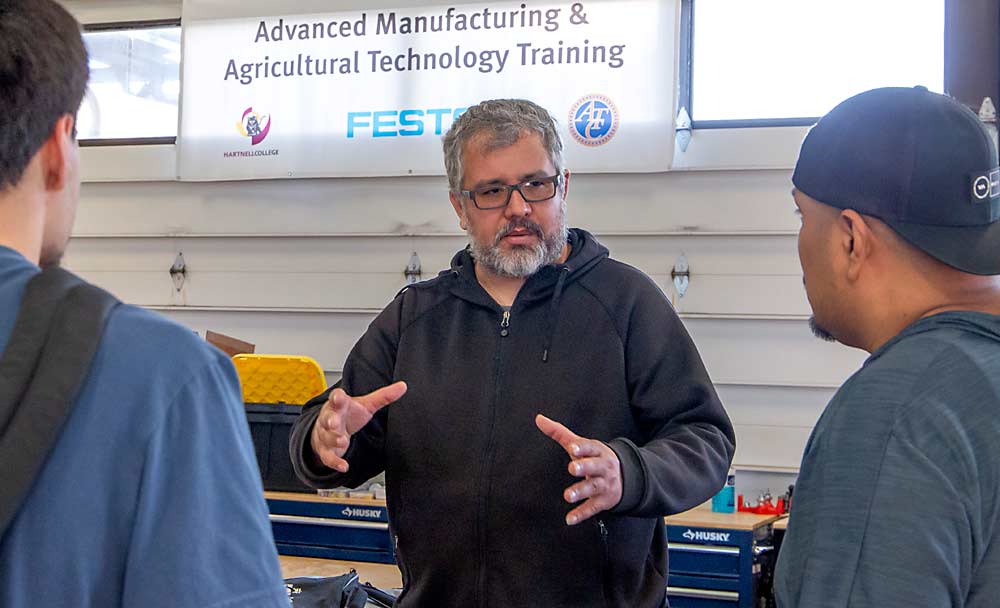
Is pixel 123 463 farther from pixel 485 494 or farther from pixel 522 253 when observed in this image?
pixel 522 253

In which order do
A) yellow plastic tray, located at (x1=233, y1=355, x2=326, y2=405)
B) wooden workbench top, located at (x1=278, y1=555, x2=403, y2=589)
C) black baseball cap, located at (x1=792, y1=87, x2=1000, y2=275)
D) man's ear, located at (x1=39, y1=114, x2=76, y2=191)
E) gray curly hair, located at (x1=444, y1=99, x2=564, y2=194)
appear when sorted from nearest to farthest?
man's ear, located at (x1=39, y1=114, x2=76, y2=191) → black baseball cap, located at (x1=792, y1=87, x2=1000, y2=275) → gray curly hair, located at (x1=444, y1=99, x2=564, y2=194) → wooden workbench top, located at (x1=278, y1=555, x2=403, y2=589) → yellow plastic tray, located at (x1=233, y1=355, x2=326, y2=405)

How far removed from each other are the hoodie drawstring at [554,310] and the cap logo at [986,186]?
93cm

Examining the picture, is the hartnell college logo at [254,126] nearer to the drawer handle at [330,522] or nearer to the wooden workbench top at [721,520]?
the drawer handle at [330,522]

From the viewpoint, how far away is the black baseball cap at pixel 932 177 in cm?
109

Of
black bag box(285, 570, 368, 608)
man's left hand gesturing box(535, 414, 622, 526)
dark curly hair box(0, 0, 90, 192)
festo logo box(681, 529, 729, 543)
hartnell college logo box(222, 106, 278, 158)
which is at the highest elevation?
hartnell college logo box(222, 106, 278, 158)

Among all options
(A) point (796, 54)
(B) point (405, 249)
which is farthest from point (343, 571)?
(A) point (796, 54)

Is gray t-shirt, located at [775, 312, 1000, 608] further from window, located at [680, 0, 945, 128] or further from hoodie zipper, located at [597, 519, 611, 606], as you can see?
window, located at [680, 0, 945, 128]

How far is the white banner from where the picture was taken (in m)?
4.58

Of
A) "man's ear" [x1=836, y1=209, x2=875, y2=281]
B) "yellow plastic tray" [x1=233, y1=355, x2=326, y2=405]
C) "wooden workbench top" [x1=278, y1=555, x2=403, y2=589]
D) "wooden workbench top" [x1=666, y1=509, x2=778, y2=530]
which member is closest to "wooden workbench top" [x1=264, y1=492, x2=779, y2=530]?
"wooden workbench top" [x1=666, y1=509, x2=778, y2=530]

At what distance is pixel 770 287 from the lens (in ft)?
14.8

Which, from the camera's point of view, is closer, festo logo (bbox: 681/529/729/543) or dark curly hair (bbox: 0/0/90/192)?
dark curly hair (bbox: 0/0/90/192)

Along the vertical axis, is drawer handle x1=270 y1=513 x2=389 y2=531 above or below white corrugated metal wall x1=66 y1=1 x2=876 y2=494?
below

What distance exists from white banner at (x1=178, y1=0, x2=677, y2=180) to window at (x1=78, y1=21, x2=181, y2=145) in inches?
11.1

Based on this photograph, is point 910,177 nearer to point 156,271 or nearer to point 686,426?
point 686,426
